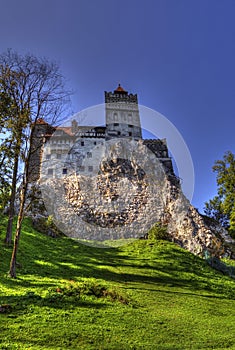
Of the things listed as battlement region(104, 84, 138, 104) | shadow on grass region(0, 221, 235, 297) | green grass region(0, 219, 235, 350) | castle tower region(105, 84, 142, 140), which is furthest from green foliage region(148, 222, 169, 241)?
battlement region(104, 84, 138, 104)

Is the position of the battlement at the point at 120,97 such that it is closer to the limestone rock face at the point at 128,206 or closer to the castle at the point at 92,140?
the castle at the point at 92,140

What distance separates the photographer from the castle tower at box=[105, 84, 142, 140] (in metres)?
62.7

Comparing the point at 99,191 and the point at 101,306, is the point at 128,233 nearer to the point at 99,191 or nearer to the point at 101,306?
the point at 99,191

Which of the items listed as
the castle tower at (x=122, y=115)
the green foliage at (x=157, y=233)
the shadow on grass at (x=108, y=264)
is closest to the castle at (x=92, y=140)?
the castle tower at (x=122, y=115)

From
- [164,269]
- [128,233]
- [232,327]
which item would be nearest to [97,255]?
[164,269]

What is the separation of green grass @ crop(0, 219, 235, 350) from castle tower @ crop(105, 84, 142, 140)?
132 feet

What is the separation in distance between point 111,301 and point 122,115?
54579 mm

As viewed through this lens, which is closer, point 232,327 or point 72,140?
point 232,327

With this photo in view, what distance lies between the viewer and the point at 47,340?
30.9 ft

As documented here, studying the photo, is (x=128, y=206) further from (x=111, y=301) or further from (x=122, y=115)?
(x=122, y=115)

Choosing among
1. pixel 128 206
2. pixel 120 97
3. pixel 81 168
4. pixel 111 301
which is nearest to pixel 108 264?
pixel 111 301

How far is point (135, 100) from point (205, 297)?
182 ft

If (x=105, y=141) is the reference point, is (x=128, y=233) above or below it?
below

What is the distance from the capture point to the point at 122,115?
6519 cm
